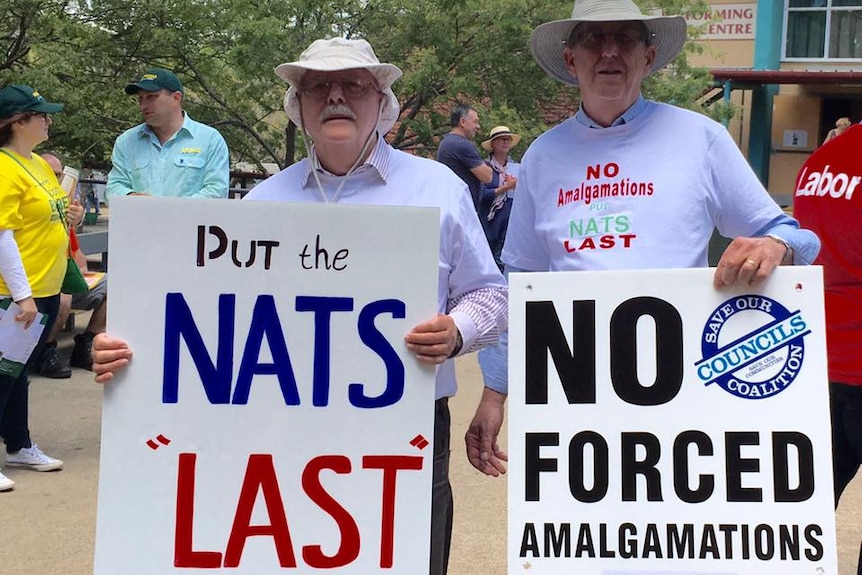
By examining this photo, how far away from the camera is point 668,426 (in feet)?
7.21

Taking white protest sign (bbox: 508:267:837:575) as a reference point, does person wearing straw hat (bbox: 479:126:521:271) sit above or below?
above

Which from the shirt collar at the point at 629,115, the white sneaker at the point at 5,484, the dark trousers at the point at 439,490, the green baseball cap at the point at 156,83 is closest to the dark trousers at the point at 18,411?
the white sneaker at the point at 5,484

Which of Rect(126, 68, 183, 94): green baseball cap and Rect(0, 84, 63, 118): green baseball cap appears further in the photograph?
Rect(126, 68, 183, 94): green baseball cap

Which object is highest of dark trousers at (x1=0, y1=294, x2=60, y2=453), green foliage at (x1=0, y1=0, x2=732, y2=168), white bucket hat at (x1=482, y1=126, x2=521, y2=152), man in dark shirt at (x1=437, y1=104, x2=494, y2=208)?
green foliage at (x1=0, y1=0, x2=732, y2=168)

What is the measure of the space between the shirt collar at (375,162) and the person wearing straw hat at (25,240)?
9.30 feet

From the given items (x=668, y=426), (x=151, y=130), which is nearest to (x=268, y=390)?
(x=668, y=426)

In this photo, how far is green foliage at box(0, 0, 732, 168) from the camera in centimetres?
969

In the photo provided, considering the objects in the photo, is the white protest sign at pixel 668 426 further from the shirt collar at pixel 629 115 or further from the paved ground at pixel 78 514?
the paved ground at pixel 78 514

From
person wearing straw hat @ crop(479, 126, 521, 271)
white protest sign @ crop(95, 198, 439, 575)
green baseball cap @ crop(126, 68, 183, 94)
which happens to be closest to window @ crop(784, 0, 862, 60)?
person wearing straw hat @ crop(479, 126, 521, 271)

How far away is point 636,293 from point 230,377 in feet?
2.94

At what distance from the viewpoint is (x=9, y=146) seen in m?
5.02

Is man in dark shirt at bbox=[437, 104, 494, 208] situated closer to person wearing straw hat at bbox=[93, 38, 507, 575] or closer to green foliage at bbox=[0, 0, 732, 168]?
green foliage at bbox=[0, 0, 732, 168]

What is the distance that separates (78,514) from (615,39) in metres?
3.22

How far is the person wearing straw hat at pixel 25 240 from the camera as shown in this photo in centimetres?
484
